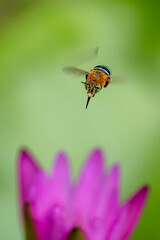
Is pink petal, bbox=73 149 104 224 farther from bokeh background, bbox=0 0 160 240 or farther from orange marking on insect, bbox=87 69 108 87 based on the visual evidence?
bokeh background, bbox=0 0 160 240

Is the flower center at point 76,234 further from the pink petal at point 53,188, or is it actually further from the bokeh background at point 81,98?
the bokeh background at point 81,98

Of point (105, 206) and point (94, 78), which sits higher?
point (94, 78)

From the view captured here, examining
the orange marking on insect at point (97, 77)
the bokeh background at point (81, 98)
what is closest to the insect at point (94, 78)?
the orange marking on insect at point (97, 77)

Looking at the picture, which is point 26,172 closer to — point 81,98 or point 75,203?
point 75,203

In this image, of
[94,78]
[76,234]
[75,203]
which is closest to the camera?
[94,78]

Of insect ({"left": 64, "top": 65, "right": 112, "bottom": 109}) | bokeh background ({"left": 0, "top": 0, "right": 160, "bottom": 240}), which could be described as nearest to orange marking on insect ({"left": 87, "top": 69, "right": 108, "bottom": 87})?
insect ({"left": 64, "top": 65, "right": 112, "bottom": 109})

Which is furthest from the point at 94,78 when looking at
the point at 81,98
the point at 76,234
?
the point at 81,98
